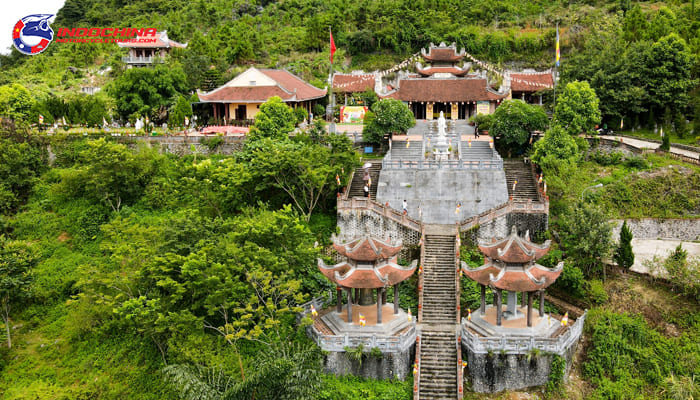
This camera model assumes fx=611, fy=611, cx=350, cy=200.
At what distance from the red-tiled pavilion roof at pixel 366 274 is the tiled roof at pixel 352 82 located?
94.8 feet

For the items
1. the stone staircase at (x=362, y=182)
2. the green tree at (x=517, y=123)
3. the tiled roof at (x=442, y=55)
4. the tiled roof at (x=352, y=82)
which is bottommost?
the stone staircase at (x=362, y=182)

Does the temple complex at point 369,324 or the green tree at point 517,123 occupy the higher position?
the green tree at point 517,123

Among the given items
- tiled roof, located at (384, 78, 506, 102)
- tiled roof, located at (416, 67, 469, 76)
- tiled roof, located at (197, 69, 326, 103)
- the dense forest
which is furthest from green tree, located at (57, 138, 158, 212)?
tiled roof, located at (416, 67, 469, 76)

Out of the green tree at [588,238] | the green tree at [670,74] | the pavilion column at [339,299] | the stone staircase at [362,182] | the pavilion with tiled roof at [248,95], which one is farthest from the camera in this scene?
the pavilion with tiled roof at [248,95]

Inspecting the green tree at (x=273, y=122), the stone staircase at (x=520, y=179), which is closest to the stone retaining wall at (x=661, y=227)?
the stone staircase at (x=520, y=179)

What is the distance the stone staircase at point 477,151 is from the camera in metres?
35.5

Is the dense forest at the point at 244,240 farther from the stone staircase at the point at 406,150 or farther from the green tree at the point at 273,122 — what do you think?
the stone staircase at the point at 406,150

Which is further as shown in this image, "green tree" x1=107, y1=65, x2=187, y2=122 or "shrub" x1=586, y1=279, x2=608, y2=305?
"green tree" x1=107, y1=65, x2=187, y2=122

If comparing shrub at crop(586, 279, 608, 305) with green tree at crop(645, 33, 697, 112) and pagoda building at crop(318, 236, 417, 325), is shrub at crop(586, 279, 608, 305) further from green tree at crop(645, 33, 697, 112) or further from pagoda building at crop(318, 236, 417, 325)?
green tree at crop(645, 33, 697, 112)

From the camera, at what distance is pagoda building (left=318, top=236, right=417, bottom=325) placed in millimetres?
22781

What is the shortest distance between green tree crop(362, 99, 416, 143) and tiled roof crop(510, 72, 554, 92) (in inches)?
591

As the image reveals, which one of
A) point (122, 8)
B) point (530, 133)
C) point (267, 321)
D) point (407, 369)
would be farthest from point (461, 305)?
point (122, 8)

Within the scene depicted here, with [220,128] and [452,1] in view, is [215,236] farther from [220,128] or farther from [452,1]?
[452,1]

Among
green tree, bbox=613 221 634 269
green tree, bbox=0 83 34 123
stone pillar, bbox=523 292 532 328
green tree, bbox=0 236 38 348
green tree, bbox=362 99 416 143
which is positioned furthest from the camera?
green tree, bbox=0 83 34 123
